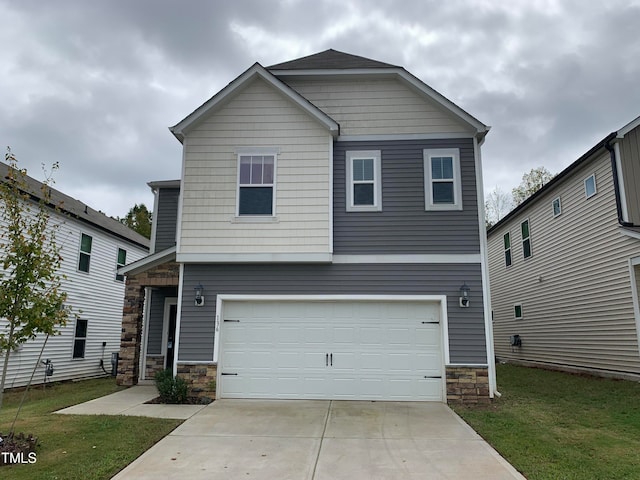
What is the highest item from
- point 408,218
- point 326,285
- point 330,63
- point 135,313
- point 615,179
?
point 330,63

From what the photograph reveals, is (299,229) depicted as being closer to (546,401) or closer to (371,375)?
(371,375)

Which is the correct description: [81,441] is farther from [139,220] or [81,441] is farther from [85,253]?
[139,220]

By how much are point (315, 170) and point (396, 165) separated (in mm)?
1815

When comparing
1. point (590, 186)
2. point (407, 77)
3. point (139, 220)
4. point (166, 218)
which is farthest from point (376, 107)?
point (139, 220)

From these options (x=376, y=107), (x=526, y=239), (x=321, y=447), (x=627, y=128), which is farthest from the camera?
(x=526, y=239)

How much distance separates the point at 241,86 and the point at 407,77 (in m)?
3.75

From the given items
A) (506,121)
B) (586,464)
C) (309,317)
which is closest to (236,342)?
(309,317)

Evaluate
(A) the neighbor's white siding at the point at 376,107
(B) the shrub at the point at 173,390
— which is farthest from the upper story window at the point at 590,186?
(B) the shrub at the point at 173,390

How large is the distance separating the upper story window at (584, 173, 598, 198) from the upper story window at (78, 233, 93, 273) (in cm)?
1596

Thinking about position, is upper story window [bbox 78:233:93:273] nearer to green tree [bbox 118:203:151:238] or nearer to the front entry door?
the front entry door

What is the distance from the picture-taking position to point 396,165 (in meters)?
9.93

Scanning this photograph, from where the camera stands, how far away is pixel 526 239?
54.6ft

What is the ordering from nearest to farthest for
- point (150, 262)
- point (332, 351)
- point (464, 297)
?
1. point (464, 297)
2. point (332, 351)
3. point (150, 262)

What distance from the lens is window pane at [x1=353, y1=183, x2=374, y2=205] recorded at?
9.81 m
